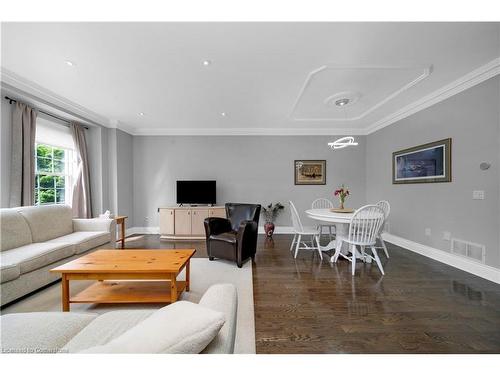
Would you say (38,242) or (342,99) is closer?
(38,242)

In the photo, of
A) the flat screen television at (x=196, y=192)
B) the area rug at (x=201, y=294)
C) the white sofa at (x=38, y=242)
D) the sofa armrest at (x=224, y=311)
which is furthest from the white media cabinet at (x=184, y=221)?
the sofa armrest at (x=224, y=311)

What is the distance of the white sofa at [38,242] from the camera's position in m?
1.92

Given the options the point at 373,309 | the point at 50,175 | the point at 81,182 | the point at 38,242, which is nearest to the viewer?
the point at 373,309

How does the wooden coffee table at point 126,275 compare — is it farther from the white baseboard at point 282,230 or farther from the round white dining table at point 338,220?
the white baseboard at point 282,230

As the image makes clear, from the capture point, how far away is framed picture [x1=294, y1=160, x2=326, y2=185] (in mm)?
5008

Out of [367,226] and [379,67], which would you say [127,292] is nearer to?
[367,226]

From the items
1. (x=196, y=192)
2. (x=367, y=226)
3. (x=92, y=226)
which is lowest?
(x=92, y=226)

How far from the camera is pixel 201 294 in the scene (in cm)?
215

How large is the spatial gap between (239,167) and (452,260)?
4136 mm

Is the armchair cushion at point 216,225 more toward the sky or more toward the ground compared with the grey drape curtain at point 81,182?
more toward the ground

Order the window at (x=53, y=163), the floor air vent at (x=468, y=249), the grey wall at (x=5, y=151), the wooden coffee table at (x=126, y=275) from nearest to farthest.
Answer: the wooden coffee table at (x=126, y=275) → the floor air vent at (x=468, y=249) → the grey wall at (x=5, y=151) → the window at (x=53, y=163)

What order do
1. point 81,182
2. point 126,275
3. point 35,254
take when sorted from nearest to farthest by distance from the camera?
1. point 126,275
2. point 35,254
3. point 81,182

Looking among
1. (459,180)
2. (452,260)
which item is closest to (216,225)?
(452,260)

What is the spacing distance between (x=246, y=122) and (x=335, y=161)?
2.42 metres
